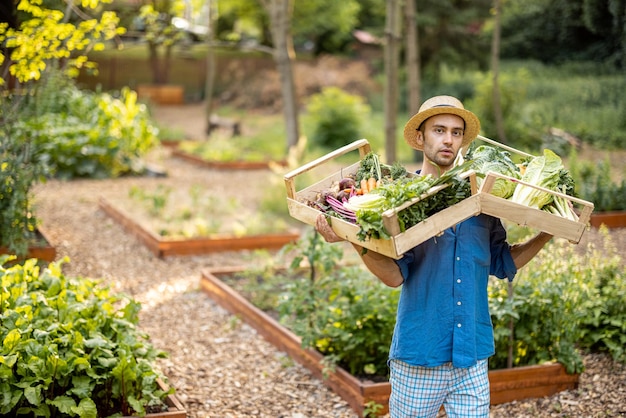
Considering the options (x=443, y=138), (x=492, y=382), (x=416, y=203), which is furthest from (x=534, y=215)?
(x=492, y=382)

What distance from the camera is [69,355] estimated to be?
4.22 m

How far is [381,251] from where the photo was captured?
3.13 meters

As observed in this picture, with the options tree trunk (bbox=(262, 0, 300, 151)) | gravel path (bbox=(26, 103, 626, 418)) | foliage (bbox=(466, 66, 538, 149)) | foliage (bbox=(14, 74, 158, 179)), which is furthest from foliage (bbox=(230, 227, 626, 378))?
foliage (bbox=(466, 66, 538, 149))

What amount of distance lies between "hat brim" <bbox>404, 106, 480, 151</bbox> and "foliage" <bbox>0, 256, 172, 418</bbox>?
199 centimetres

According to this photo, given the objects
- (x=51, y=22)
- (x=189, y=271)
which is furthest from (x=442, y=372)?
(x=189, y=271)

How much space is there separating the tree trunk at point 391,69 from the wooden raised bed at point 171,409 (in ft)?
21.8

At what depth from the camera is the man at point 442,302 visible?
3354mm

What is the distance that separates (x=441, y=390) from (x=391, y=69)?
819 centimetres

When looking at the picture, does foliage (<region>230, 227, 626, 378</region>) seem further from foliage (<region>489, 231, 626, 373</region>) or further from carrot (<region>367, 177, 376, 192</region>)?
carrot (<region>367, 177, 376, 192</region>)

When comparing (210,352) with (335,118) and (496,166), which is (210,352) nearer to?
(496,166)

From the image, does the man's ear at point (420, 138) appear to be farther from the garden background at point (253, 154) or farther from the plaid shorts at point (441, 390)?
the garden background at point (253, 154)

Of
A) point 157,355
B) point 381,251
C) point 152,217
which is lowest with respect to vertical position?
point 152,217

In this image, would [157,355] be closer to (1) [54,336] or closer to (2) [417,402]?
(1) [54,336]

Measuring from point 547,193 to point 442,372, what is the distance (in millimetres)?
865
